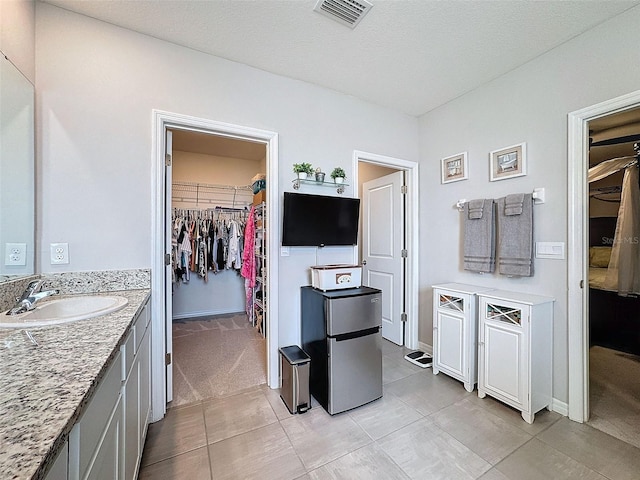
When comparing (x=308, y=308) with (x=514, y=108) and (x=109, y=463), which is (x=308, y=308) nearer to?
(x=109, y=463)

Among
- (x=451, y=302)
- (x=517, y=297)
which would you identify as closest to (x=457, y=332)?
(x=451, y=302)

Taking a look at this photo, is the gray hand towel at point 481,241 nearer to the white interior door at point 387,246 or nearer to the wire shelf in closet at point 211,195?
the white interior door at point 387,246

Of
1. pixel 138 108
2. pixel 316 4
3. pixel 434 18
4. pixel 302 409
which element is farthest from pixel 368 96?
pixel 302 409

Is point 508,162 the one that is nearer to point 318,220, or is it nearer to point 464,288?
point 464,288

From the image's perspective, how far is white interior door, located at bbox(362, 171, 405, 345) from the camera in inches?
127

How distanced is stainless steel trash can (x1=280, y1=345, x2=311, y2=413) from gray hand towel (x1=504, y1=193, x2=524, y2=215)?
6.60ft

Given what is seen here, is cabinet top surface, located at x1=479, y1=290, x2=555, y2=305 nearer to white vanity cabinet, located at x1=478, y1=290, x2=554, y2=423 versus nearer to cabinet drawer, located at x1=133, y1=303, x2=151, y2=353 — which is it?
white vanity cabinet, located at x1=478, y1=290, x2=554, y2=423

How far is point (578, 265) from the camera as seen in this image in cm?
191

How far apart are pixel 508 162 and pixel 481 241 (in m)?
0.70

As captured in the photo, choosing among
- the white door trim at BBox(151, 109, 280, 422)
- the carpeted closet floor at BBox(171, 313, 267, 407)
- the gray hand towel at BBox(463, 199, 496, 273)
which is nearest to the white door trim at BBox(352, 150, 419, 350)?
the gray hand towel at BBox(463, 199, 496, 273)

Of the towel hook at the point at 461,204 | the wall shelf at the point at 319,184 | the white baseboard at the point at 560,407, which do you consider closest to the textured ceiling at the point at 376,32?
the wall shelf at the point at 319,184

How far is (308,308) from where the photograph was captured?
7.47ft

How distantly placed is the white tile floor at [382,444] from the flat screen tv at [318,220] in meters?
1.32

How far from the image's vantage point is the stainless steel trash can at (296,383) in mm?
1967
